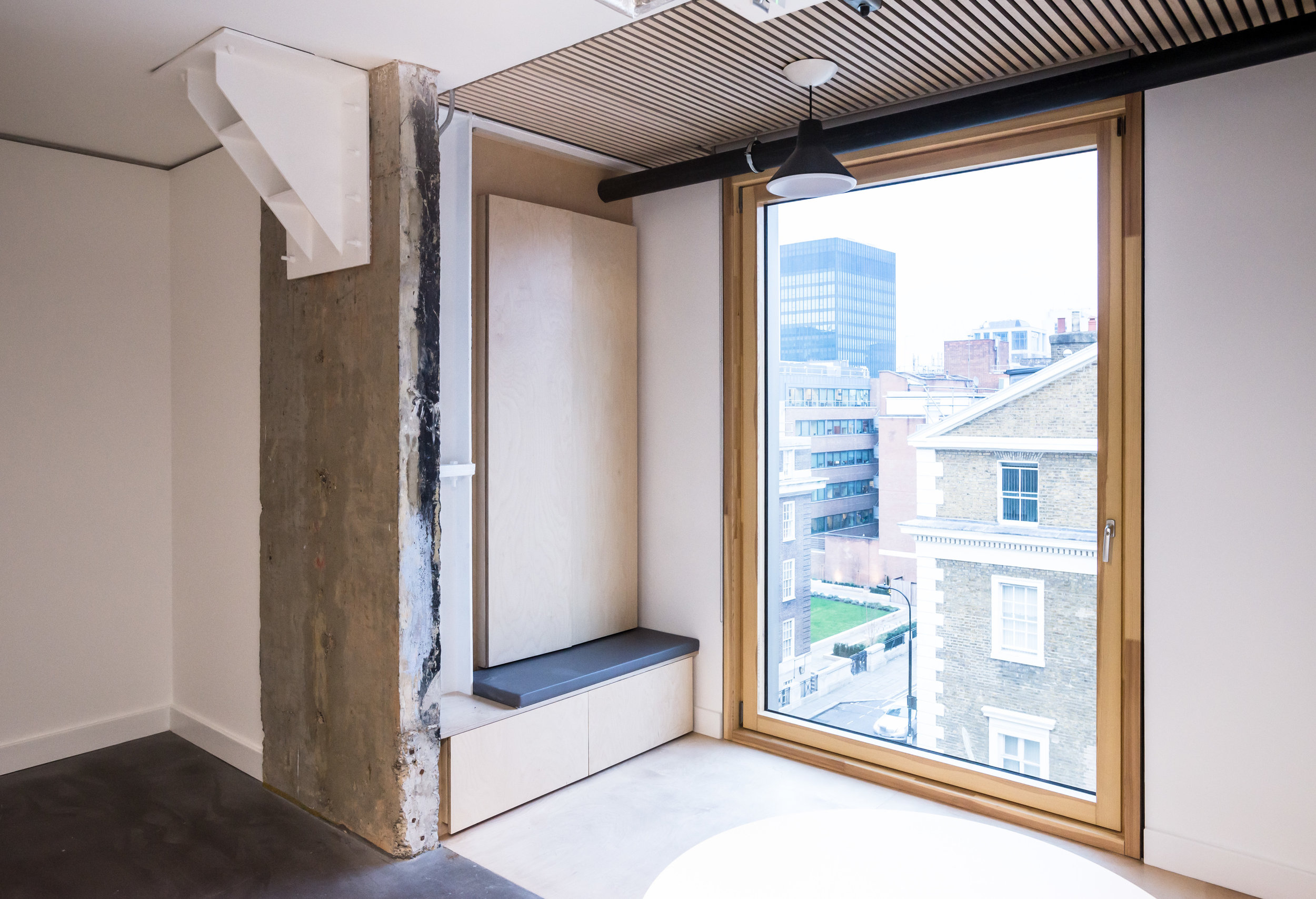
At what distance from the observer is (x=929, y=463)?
3449mm

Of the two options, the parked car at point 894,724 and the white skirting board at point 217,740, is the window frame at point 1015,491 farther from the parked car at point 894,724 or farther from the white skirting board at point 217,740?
the white skirting board at point 217,740

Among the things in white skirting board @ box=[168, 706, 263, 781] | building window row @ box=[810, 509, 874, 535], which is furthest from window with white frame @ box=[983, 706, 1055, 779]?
white skirting board @ box=[168, 706, 263, 781]

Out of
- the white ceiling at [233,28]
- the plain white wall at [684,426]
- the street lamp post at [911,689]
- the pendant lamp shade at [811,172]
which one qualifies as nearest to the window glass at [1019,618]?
the street lamp post at [911,689]

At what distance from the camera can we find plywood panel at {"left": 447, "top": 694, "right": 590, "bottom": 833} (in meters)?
3.09

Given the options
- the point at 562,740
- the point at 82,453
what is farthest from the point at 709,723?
the point at 82,453

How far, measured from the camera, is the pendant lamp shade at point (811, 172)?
2.71 m

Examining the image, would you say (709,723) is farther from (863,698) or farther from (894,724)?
(894,724)

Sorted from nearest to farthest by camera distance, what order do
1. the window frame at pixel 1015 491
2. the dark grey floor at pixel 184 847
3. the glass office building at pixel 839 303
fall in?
the dark grey floor at pixel 184 847, the window frame at pixel 1015 491, the glass office building at pixel 839 303

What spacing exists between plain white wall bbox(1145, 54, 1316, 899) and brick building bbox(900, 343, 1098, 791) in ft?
0.79

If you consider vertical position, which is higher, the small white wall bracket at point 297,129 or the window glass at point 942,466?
the small white wall bracket at point 297,129

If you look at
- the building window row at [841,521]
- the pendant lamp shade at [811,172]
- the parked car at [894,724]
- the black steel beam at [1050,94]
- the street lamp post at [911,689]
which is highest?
the black steel beam at [1050,94]

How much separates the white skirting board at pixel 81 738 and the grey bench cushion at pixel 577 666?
1750 mm

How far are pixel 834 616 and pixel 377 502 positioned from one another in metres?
2.06

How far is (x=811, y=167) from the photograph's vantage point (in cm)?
271
